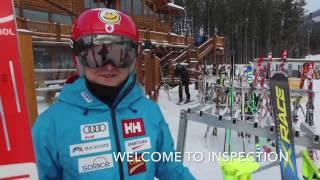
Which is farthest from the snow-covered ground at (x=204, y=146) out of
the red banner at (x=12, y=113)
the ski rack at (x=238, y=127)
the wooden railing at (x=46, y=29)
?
the wooden railing at (x=46, y=29)

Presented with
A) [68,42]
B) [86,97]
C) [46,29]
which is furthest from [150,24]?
[86,97]

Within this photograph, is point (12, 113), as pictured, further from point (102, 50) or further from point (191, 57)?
point (191, 57)

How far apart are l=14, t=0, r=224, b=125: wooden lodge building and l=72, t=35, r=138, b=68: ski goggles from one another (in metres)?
1.44

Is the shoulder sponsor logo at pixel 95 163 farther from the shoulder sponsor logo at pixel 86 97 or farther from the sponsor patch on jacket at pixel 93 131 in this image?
the shoulder sponsor logo at pixel 86 97

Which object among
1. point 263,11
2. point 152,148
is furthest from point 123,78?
point 263,11

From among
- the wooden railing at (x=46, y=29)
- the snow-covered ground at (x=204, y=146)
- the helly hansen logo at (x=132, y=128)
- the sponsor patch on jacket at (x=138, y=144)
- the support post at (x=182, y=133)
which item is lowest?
the snow-covered ground at (x=204, y=146)

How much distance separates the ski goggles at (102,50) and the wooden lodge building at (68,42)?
1.44m

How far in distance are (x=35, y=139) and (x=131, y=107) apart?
0.43 metres

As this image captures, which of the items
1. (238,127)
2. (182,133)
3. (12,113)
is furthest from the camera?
(182,133)

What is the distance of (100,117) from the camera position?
5.18 feet

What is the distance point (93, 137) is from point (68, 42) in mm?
10393

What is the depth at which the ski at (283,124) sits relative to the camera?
3.13 metres

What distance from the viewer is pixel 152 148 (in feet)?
5.57

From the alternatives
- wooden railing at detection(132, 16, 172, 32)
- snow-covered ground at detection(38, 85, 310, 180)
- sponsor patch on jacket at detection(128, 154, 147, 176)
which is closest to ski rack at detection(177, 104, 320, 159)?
snow-covered ground at detection(38, 85, 310, 180)
